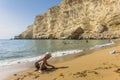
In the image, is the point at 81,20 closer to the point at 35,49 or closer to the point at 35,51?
the point at 35,49

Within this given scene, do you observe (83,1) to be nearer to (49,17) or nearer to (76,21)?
(76,21)

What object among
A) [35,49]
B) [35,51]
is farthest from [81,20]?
[35,51]

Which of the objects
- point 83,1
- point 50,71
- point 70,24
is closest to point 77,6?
point 83,1

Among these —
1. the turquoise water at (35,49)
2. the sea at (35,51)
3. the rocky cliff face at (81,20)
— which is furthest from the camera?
the rocky cliff face at (81,20)

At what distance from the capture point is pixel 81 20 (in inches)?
2992

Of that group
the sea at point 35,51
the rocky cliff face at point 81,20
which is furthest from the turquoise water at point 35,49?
the rocky cliff face at point 81,20

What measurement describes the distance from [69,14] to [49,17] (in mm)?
15017

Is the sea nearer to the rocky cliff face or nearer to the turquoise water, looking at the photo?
the turquoise water

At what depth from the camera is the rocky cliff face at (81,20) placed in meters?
62.6

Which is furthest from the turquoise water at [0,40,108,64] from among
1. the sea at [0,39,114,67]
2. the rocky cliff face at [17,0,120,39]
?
the rocky cliff face at [17,0,120,39]

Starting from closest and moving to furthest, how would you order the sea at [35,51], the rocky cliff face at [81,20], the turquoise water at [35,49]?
the sea at [35,51]
the turquoise water at [35,49]
the rocky cliff face at [81,20]

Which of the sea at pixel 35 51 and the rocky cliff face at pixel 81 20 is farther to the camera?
the rocky cliff face at pixel 81 20

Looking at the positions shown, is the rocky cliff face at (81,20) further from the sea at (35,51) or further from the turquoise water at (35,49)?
the sea at (35,51)

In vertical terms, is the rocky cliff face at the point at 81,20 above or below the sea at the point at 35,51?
above
